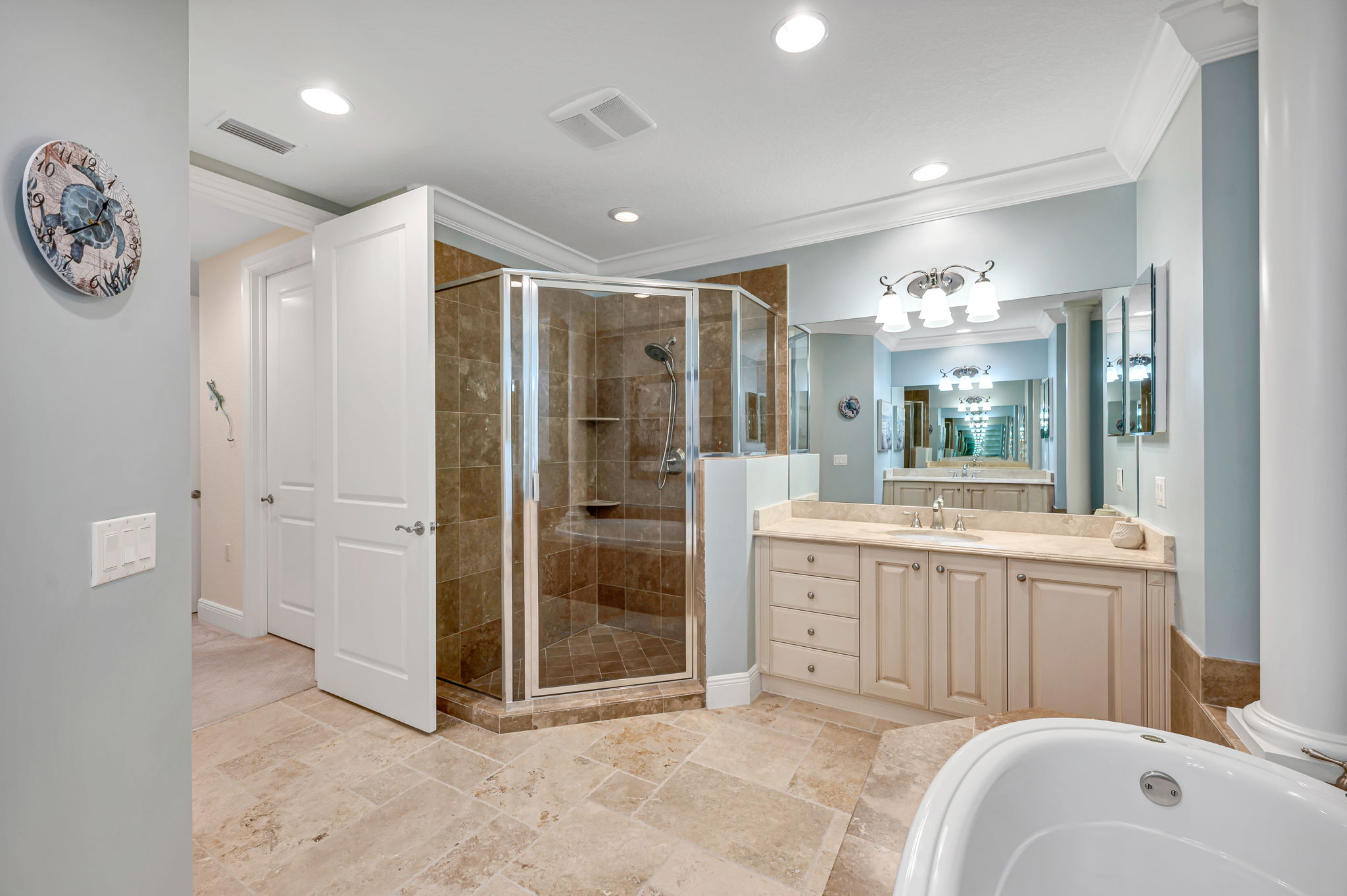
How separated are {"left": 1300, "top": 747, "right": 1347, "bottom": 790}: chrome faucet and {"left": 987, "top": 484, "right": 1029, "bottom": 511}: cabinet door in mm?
1548

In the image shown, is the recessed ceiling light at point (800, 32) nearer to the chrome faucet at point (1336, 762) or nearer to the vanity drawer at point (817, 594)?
the vanity drawer at point (817, 594)

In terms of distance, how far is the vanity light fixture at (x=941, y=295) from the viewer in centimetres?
272

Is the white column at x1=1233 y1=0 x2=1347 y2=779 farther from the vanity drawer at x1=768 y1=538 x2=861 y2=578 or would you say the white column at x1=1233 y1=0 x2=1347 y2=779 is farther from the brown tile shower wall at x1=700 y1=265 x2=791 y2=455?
the brown tile shower wall at x1=700 y1=265 x2=791 y2=455

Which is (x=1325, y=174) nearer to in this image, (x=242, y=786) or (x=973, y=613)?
(x=973, y=613)

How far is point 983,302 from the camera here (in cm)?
272

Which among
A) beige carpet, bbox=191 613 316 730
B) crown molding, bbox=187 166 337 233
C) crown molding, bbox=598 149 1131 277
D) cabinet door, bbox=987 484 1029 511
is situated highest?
crown molding, bbox=598 149 1131 277

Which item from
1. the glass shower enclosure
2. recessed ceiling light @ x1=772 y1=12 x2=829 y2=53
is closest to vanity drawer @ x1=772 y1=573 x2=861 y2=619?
the glass shower enclosure

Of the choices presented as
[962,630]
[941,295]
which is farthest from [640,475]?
[941,295]

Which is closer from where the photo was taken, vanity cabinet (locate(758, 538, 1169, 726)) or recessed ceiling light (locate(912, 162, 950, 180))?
vanity cabinet (locate(758, 538, 1169, 726))

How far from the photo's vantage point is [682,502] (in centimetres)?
276

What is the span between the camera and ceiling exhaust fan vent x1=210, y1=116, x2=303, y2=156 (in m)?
2.16

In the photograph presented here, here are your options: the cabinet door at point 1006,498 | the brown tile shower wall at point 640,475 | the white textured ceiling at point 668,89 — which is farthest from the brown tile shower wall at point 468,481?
the cabinet door at point 1006,498

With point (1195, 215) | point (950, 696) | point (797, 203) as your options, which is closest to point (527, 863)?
point (950, 696)

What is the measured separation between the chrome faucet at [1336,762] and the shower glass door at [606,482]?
198 cm
